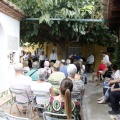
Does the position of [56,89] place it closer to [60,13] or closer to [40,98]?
[40,98]

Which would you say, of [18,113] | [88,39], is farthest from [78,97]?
[88,39]

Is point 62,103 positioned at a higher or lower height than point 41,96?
higher

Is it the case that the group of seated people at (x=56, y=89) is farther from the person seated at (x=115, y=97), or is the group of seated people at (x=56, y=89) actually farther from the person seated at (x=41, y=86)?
the person seated at (x=115, y=97)

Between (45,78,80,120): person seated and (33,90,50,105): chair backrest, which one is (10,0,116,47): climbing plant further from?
(45,78,80,120): person seated

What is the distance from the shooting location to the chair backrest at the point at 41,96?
512 centimetres

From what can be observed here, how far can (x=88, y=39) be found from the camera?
1551 centimetres

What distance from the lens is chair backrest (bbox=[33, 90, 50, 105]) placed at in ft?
16.8

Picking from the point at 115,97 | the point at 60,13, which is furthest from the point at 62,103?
the point at 60,13

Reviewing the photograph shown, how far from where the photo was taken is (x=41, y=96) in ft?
17.0

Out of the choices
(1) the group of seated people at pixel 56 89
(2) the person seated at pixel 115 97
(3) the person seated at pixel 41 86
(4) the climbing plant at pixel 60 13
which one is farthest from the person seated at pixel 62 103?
(4) the climbing plant at pixel 60 13

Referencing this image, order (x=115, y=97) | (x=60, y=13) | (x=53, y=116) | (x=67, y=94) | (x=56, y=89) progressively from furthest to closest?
(x=60, y=13) → (x=115, y=97) → (x=56, y=89) → (x=53, y=116) → (x=67, y=94)

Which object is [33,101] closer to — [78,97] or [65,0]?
[78,97]

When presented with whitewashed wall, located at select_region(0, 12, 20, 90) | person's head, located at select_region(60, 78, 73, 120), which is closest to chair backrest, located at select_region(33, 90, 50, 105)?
person's head, located at select_region(60, 78, 73, 120)

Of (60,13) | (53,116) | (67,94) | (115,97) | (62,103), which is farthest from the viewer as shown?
(60,13)
